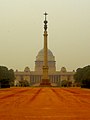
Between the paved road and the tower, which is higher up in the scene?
the tower

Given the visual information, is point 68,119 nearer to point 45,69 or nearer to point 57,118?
point 57,118

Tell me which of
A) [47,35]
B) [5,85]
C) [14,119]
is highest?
[47,35]

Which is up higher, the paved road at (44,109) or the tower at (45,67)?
the tower at (45,67)

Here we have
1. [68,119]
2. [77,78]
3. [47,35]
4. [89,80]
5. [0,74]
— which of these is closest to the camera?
[68,119]

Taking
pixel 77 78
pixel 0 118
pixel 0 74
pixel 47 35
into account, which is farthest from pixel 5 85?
pixel 0 118

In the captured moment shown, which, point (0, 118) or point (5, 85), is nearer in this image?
point (0, 118)

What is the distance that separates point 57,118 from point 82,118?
111 centimetres

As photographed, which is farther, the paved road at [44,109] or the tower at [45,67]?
the tower at [45,67]

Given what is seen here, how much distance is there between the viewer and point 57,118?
18328mm

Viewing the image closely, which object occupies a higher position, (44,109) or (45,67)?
(45,67)

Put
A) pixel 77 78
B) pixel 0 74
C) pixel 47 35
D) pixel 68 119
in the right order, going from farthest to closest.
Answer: pixel 77 78 → pixel 47 35 → pixel 0 74 → pixel 68 119

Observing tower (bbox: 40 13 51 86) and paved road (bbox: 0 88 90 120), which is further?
tower (bbox: 40 13 51 86)

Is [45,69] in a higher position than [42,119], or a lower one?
higher

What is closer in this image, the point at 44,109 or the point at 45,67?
the point at 44,109
